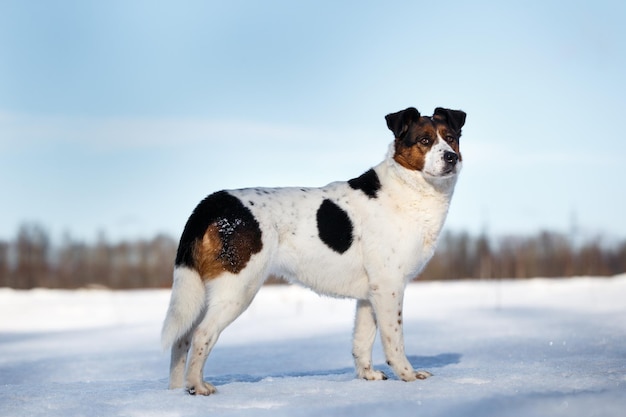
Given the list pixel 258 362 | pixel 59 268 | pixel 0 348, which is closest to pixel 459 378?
pixel 258 362

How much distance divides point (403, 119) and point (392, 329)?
2.00 m

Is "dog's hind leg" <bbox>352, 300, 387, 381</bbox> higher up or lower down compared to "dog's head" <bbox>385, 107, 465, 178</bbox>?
lower down

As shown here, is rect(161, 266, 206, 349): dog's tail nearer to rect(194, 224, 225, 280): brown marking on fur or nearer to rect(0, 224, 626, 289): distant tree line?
rect(194, 224, 225, 280): brown marking on fur

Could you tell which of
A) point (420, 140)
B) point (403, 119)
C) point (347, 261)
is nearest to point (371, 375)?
point (347, 261)

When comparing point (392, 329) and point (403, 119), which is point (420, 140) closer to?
point (403, 119)

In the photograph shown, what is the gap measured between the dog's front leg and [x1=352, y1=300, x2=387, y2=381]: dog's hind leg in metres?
0.35

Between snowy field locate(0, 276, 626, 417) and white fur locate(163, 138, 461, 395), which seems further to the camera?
white fur locate(163, 138, 461, 395)

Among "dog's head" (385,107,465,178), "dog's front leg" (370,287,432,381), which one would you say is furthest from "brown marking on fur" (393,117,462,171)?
"dog's front leg" (370,287,432,381)

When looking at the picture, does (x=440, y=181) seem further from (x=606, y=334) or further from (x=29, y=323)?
(x=29, y=323)

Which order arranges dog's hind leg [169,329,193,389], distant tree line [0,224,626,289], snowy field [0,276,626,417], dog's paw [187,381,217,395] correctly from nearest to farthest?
snowy field [0,276,626,417]
dog's paw [187,381,217,395]
dog's hind leg [169,329,193,389]
distant tree line [0,224,626,289]

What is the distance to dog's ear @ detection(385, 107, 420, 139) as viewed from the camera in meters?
6.80

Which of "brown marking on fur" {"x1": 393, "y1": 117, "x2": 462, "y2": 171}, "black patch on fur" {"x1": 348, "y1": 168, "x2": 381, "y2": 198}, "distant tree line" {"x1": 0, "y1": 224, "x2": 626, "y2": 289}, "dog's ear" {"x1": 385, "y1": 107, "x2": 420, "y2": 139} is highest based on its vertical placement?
"dog's ear" {"x1": 385, "y1": 107, "x2": 420, "y2": 139}

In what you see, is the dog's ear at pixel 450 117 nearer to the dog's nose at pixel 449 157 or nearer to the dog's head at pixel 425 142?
the dog's head at pixel 425 142

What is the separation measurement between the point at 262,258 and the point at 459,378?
1975 millimetres
